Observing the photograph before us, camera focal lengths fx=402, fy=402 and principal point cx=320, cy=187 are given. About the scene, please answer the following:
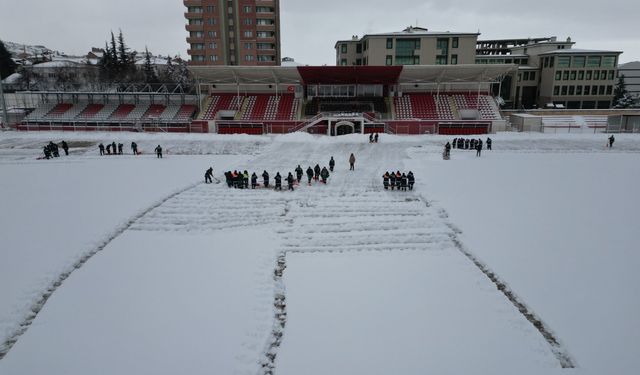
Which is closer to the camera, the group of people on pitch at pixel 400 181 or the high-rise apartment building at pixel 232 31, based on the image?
the group of people on pitch at pixel 400 181

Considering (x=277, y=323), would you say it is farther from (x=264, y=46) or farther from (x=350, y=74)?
(x=264, y=46)

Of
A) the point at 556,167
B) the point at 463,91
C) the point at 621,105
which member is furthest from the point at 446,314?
the point at 621,105

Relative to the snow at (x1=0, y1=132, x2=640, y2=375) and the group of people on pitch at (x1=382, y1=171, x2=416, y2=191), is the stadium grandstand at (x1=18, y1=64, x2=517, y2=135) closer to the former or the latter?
the snow at (x1=0, y1=132, x2=640, y2=375)

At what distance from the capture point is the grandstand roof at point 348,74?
45.3 meters

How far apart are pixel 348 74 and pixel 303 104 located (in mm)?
6944

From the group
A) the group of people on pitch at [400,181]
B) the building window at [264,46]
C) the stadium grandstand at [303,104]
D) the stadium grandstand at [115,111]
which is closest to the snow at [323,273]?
the group of people on pitch at [400,181]

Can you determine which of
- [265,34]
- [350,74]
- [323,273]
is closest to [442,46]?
[350,74]

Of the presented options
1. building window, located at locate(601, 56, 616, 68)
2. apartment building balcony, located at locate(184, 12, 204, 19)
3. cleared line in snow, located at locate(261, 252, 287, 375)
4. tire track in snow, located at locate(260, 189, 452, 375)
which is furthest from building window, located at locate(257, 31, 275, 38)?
cleared line in snow, located at locate(261, 252, 287, 375)

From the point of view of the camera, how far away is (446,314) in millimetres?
10086

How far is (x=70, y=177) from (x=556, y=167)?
30.5m

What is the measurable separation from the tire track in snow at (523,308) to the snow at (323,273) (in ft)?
0.35

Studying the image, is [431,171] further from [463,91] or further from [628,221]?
[463,91]

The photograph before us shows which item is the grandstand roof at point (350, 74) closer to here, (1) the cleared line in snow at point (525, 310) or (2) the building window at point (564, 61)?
(2) the building window at point (564, 61)

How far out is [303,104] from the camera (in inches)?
1998
